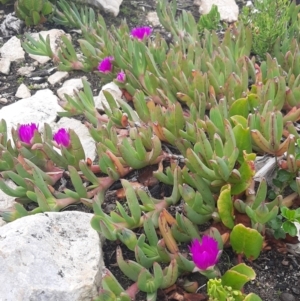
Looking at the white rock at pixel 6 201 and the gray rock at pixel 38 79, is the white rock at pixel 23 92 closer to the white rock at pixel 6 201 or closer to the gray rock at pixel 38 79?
the gray rock at pixel 38 79

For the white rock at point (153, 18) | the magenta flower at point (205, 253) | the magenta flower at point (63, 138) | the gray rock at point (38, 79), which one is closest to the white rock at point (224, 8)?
the white rock at point (153, 18)

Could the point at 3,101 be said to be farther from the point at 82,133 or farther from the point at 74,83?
the point at 82,133

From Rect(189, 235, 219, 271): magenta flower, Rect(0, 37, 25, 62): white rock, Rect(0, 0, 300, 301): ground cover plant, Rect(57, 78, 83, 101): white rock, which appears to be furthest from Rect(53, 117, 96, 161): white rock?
Rect(189, 235, 219, 271): magenta flower

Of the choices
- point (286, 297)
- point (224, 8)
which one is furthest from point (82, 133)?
point (224, 8)

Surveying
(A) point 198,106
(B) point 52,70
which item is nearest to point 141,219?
(A) point 198,106

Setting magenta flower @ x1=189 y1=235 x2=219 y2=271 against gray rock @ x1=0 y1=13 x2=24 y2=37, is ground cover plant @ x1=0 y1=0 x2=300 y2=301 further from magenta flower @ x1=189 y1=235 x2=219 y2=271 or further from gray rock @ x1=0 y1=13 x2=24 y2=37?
gray rock @ x1=0 y1=13 x2=24 y2=37

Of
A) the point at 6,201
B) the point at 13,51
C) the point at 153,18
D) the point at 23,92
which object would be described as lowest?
the point at 6,201

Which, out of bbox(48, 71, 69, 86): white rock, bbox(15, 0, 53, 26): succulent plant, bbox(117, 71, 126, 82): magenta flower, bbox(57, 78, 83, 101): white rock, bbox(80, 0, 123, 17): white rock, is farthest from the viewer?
bbox(80, 0, 123, 17): white rock
